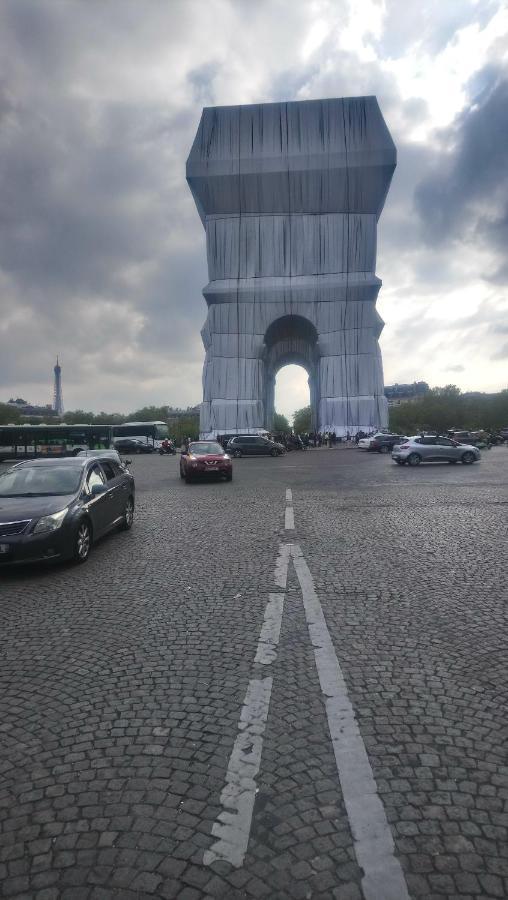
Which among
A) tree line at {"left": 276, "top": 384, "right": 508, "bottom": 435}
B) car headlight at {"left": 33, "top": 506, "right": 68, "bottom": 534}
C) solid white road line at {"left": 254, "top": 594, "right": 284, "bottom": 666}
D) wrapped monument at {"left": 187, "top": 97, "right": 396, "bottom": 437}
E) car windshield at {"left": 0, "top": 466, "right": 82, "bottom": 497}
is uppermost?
wrapped monument at {"left": 187, "top": 97, "right": 396, "bottom": 437}

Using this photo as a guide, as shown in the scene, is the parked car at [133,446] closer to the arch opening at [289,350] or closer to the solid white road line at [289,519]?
the arch opening at [289,350]

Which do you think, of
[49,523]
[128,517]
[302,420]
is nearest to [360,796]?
[49,523]

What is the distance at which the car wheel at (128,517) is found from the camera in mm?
9539

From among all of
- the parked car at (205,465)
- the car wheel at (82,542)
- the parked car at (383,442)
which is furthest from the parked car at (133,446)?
the car wheel at (82,542)

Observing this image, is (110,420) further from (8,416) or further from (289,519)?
(289,519)

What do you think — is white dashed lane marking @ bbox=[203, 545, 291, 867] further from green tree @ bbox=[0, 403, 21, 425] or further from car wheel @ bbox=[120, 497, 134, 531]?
green tree @ bbox=[0, 403, 21, 425]

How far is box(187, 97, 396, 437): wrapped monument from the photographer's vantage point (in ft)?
177

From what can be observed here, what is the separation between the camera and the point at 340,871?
75.2 inches

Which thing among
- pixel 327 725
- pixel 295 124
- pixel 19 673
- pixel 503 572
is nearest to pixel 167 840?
pixel 327 725

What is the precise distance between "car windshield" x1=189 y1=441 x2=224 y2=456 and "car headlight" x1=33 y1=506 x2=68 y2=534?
517 inches

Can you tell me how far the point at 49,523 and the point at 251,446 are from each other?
31.2m

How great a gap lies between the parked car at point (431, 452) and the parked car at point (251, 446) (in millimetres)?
12249

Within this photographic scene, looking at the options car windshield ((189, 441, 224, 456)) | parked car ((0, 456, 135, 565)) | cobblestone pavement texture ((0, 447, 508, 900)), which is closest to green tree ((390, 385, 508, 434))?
car windshield ((189, 441, 224, 456))

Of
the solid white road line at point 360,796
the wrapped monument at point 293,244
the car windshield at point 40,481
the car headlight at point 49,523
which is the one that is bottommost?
the solid white road line at point 360,796
